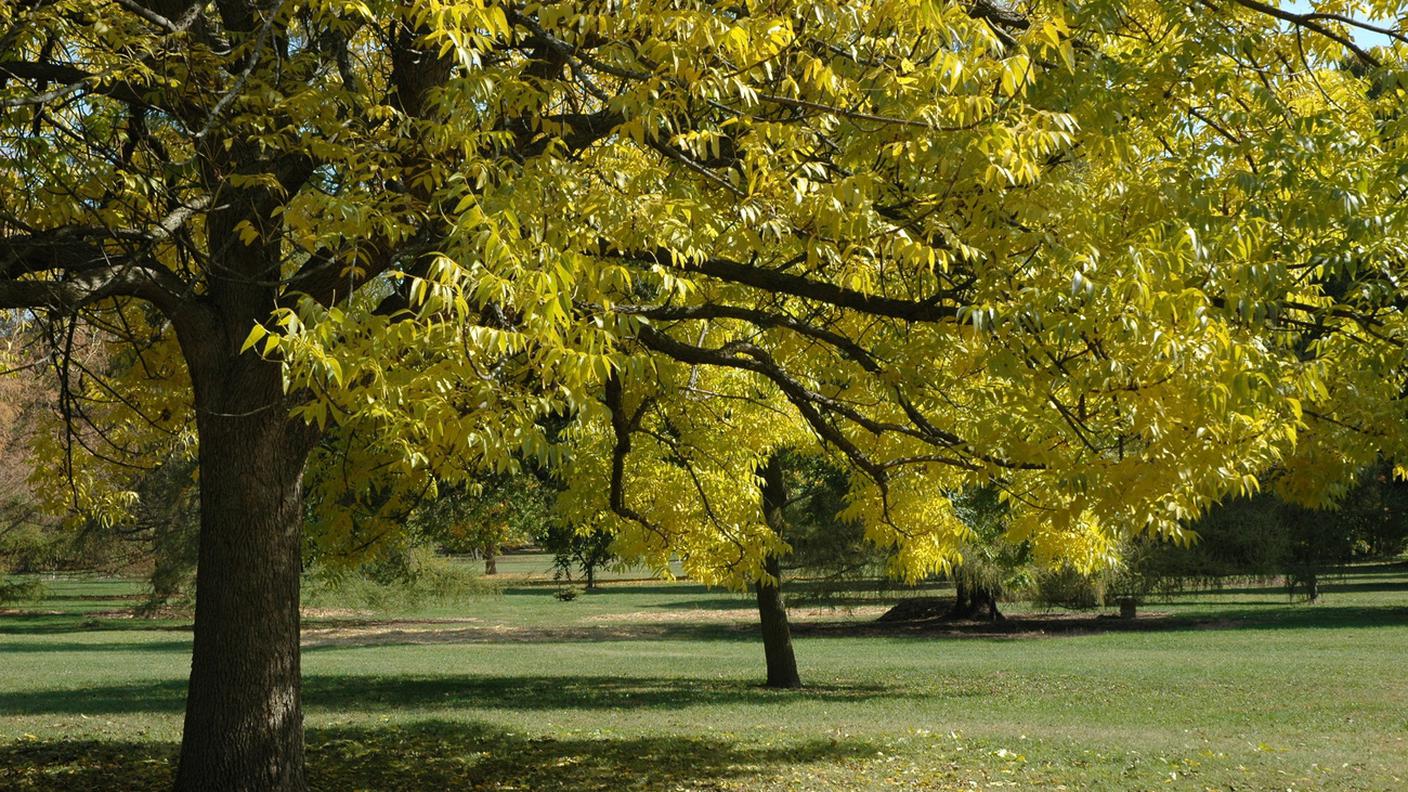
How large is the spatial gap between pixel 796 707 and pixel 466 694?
5.84 m

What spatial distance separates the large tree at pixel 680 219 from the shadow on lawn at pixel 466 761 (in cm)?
228

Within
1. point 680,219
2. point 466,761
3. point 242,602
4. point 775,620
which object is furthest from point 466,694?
point 680,219

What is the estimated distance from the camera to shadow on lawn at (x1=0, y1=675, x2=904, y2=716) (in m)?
16.9

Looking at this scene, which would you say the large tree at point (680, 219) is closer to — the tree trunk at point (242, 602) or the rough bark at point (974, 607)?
the tree trunk at point (242, 602)

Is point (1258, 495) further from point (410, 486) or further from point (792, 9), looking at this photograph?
point (792, 9)

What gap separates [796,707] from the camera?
16141 millimetres

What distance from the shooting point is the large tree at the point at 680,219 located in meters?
5.26

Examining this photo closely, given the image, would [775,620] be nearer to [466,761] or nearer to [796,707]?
[796,707]

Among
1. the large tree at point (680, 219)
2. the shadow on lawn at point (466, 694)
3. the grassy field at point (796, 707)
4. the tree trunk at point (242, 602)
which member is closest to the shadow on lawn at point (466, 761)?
the grassy field at point (796, 707)

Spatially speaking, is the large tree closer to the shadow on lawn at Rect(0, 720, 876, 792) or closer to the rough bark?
the shadow on lawn at Rect(0, 720, 876, 792)

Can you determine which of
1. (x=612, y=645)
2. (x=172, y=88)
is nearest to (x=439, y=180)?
(x=172, y=88)

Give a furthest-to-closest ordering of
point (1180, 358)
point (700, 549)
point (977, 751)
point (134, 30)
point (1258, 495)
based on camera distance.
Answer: point (1258, 495)
point (700, 549)
point (977, 751)
point (134, 30)
point (1180, 358)

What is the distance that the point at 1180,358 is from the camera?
5.27 metres

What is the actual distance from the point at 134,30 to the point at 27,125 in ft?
5.02
